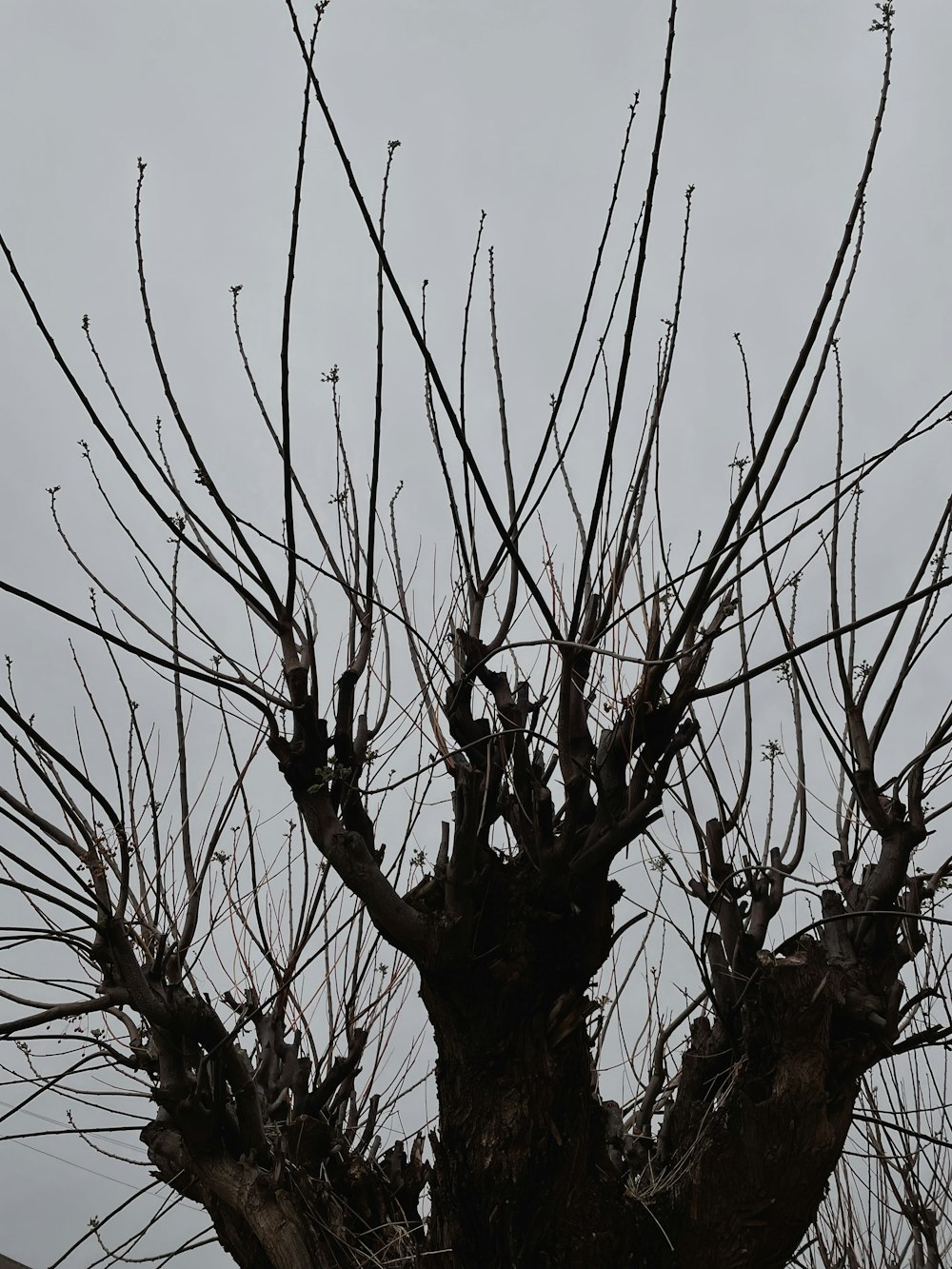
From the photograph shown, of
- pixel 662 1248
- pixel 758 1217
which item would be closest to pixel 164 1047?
pixel 662 1248

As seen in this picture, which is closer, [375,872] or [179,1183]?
[375,872]

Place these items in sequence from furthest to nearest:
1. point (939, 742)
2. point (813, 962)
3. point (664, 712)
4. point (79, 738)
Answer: point (79, 738), point (939, 742), point (813, 962), point (664, 712)

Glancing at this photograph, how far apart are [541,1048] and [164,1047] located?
1.09 m

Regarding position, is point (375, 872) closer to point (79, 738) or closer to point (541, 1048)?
point (541, 1048)

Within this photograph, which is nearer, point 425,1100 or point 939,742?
point 939,742

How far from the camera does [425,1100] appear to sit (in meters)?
4.08

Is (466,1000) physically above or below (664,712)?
below

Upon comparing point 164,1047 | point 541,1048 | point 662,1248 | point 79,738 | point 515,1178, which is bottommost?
point 662,1248

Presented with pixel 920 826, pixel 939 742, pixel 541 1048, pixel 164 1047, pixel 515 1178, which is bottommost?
pixel 515 1178

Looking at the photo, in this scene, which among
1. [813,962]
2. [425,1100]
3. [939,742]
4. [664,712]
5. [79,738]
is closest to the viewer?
[664,712]

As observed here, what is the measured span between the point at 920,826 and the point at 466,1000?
1.43m

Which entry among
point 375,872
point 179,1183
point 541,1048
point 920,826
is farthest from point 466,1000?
point 920,826

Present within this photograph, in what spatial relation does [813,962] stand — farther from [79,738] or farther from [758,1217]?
[79,738]

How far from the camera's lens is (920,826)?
2984 millimetres
